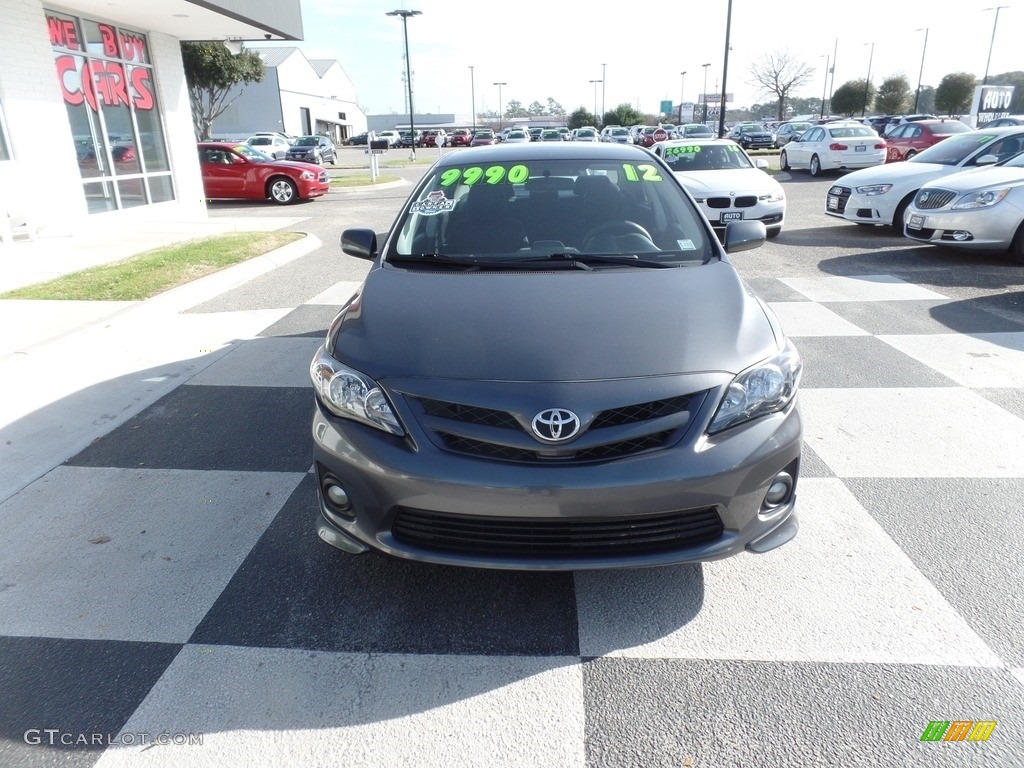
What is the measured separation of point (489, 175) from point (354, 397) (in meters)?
2.00

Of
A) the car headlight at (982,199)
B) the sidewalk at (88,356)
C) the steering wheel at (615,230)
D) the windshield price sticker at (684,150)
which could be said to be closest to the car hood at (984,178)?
the car headlight at (982,199)

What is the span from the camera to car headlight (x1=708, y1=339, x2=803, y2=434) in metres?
2.50

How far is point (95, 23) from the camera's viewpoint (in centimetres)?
1327

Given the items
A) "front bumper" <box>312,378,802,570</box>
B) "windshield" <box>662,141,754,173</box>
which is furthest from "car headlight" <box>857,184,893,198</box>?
"front bumper" <box>312,378,802,570</box>

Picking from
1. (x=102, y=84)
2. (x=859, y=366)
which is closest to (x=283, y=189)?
(x=102, y=84)

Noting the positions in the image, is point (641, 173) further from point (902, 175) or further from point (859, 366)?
point (902, 175)

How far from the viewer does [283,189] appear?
18.4 m

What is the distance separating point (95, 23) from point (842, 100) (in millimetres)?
68048

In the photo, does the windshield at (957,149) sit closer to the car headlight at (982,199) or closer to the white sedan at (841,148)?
the car headlight at (982,199)

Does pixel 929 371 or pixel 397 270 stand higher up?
pixel 397 270

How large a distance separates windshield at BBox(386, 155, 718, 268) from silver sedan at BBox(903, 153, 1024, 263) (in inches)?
249

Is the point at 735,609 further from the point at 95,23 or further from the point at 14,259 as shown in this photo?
the point at 95,23

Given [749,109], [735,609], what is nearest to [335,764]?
[735,609]

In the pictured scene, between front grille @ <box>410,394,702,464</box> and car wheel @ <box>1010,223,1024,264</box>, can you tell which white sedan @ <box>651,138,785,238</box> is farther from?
front grille @ <box>410,394,702,464</box>
